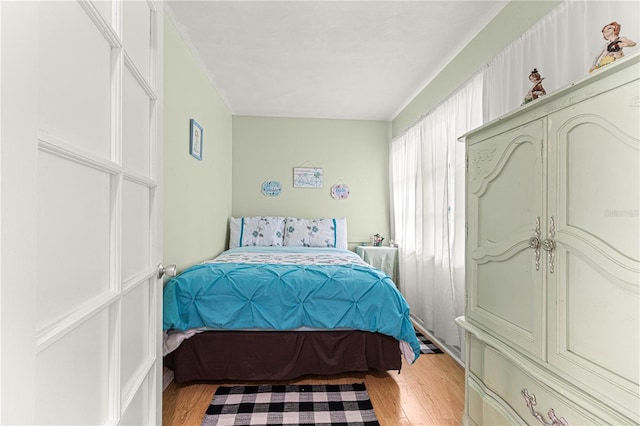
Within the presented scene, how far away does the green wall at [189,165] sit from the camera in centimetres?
237

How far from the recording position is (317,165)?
183 inches

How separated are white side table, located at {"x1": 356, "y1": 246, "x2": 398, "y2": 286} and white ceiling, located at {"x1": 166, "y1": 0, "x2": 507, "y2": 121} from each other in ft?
6.09

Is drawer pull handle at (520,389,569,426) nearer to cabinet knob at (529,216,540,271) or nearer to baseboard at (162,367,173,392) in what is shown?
cabinet knob at (529,216,540,271)

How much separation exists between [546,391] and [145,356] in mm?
1324

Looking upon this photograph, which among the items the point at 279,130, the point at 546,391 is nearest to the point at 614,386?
the point at 546,391

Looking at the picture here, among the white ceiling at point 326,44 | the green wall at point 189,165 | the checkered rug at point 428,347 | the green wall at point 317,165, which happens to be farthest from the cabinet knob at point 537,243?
the green wall at point 317,165

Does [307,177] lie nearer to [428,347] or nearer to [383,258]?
[383,258]

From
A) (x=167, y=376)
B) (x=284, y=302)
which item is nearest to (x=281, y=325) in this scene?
(x=284, y=302)

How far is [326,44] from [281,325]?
7.16 ft

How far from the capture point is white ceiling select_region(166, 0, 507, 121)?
7.27 ft

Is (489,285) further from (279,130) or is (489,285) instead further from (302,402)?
(279,130)

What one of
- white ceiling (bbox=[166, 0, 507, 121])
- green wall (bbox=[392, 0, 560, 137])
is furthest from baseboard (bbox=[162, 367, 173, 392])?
green wall (bbox=[392, 0, 560, 137])

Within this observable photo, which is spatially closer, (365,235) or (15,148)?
(15,148)

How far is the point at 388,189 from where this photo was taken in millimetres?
4754
